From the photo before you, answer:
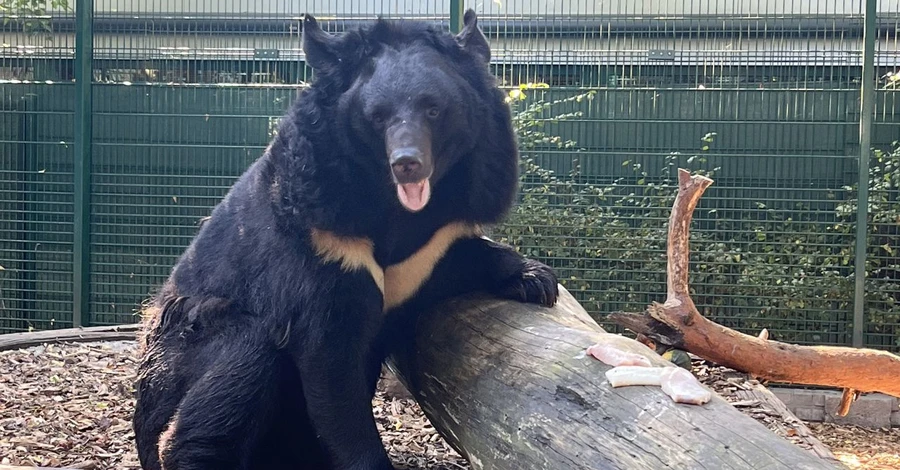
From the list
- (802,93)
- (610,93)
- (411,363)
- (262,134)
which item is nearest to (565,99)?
(610,93)

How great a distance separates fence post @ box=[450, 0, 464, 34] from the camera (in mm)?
7469

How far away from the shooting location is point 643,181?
8.13 m

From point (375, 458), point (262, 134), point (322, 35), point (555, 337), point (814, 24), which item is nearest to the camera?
point (555, 337)

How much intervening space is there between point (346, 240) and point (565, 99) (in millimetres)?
5432

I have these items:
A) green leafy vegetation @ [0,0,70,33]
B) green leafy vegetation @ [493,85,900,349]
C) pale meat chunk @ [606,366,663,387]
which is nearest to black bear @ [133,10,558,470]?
pale meat chunk @ [606,366,663,387]

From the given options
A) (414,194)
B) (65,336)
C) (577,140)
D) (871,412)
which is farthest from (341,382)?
(871,412)

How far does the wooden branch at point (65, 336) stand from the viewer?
6.36 m

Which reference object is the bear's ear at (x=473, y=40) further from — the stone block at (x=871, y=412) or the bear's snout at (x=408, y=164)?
the stone block at (x=871, y=412)

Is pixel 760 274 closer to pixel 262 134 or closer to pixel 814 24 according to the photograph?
pixel 814 24

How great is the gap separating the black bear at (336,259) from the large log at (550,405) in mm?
222

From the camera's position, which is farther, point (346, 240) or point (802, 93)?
point (802, 93)

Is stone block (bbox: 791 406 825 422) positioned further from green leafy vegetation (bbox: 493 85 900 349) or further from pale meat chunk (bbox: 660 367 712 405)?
pale meat chunk (bbox: 660 367 712 405)

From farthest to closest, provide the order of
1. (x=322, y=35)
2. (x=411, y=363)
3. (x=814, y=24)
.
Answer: (x=814, y=24), (x=411, y=363), (x=322, y=35)

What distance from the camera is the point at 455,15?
750 centimetres
